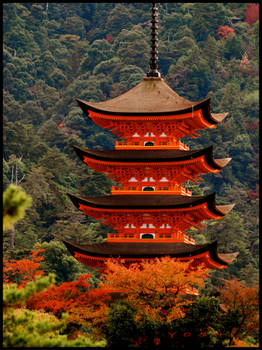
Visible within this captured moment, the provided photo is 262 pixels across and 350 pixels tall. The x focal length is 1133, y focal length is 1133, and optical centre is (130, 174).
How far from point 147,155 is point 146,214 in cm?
221

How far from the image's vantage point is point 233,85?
112 metres

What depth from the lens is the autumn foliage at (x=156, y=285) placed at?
37.6 metres

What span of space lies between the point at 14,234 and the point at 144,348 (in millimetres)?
43672

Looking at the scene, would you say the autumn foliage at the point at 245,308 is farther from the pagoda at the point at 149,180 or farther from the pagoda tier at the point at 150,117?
the pagoda tier at the point at 150,117

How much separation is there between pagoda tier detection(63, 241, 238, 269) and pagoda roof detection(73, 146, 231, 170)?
3.07 metres

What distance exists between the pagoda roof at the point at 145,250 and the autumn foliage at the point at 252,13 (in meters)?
92.0

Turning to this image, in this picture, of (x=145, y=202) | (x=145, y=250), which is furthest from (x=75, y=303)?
(x=145, y=202)

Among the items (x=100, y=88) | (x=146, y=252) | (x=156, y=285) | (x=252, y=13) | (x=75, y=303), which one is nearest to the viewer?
(x=156, y=285)

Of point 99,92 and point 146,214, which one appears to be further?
A: point 99,92

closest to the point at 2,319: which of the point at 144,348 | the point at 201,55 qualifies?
the point at 144,348

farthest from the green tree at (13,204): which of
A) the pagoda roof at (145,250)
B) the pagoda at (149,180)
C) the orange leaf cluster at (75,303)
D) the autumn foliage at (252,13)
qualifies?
the autumn foliage at (252,13)

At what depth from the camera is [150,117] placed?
4212 cm

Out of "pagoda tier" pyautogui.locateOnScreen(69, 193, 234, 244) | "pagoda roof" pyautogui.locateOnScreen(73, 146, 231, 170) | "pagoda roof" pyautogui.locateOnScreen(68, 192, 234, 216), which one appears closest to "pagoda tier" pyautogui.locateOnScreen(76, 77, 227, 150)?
"pagoda roof" pyautogui.locateOnScreen(73, 146, 231, 170)

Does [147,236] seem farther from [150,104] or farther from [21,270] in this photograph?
[21,270]
